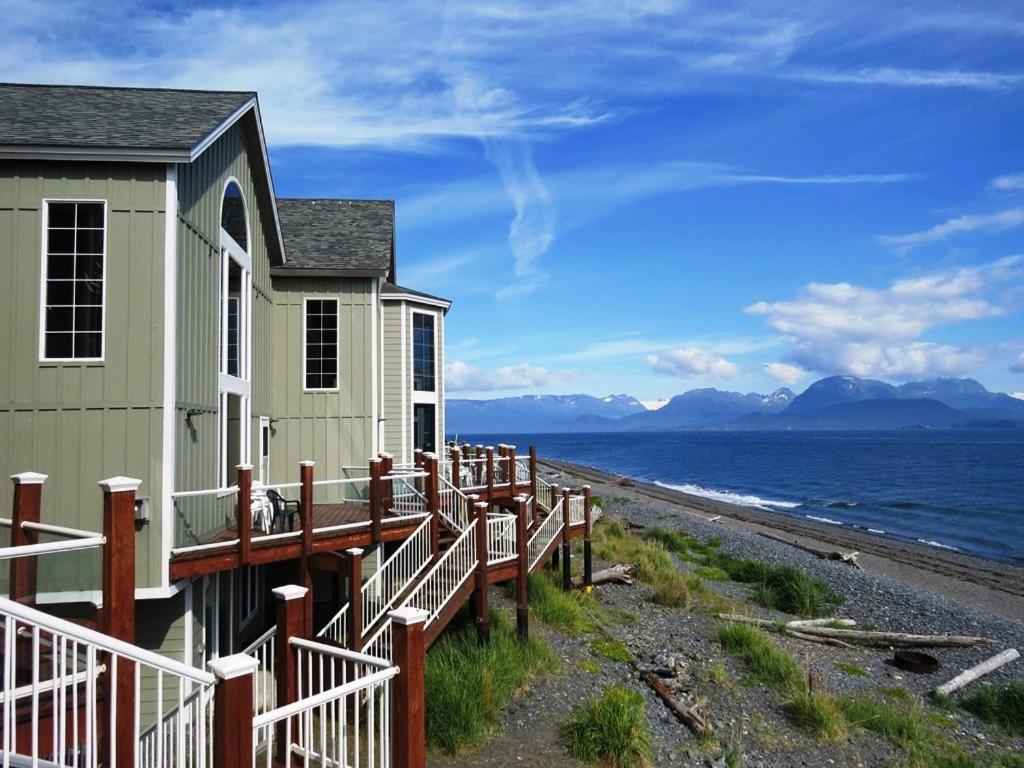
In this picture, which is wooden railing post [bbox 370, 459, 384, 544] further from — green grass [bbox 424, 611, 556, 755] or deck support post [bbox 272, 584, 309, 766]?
deck support post [bbox 272, 584, 309, 766]

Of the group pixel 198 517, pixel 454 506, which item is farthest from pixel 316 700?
pixel 454 506

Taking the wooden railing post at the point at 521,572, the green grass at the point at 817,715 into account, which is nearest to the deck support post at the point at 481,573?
the wooden railing post at the point at 521,572

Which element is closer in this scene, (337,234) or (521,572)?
(521,572)

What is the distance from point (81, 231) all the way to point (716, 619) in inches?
593

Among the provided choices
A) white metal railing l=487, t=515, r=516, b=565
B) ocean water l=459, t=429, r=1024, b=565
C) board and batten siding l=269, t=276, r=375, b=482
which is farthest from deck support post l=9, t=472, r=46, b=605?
ocean water l=459, t=429, r=1024, b=565

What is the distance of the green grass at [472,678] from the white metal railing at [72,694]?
3408mm

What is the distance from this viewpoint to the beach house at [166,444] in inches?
276

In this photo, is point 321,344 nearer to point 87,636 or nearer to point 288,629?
point 288,629

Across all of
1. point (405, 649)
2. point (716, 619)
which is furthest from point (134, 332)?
point (716, 619)

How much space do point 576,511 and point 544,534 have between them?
2.02m

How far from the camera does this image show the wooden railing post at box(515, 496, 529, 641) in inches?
541

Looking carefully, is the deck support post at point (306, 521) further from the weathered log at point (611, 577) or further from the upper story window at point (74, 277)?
the weathered log at point (611, 577)

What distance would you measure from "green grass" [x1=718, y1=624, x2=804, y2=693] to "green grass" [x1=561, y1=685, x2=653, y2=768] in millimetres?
3916

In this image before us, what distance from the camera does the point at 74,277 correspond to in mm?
8945
